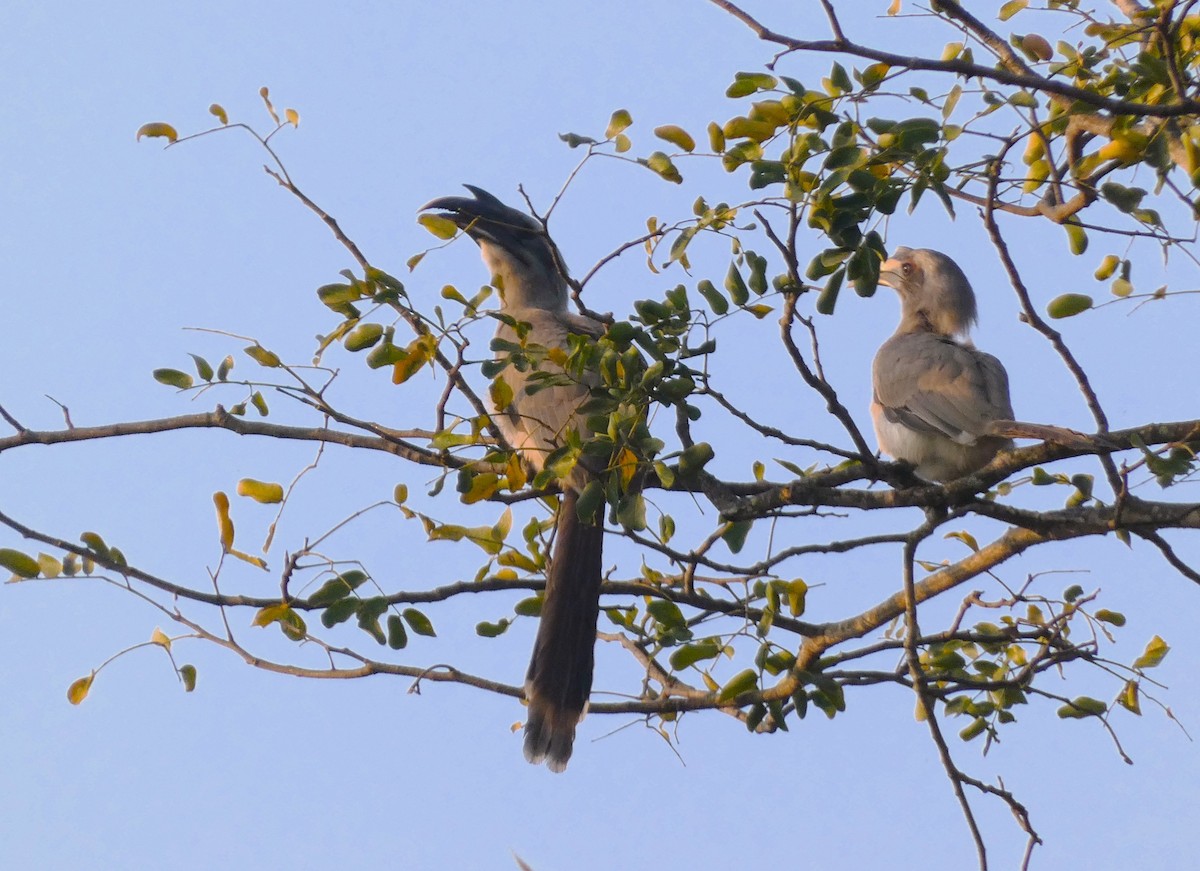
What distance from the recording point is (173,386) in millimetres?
3650

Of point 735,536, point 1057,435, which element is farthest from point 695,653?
point 1057,435

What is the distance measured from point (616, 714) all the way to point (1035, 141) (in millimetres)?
2337

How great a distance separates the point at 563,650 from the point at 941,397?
1.97m

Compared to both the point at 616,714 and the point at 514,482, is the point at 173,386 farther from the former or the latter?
the point at 616,714

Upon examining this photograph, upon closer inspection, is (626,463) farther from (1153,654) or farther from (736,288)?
(1153,654)

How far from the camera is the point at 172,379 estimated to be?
3.65 meters

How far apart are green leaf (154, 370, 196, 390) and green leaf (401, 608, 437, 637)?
0.93m

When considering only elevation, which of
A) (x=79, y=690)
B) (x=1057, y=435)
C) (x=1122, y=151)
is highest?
(x=1122, y=151)

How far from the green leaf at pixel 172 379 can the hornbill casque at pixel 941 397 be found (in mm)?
2755

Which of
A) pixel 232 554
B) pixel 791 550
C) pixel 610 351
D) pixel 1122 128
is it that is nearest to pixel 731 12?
pixel 610 351

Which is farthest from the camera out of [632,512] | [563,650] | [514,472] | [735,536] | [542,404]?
[542,404]

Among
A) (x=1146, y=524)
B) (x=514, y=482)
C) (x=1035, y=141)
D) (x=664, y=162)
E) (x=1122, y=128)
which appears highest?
(x=1035, y=141)

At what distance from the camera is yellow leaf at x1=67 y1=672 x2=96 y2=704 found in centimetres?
367

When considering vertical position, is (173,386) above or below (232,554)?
above
